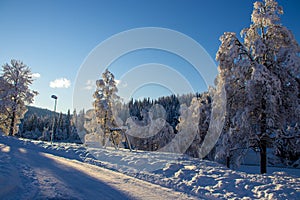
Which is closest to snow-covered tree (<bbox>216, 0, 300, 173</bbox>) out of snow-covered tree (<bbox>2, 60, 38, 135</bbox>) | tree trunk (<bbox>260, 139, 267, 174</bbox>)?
tree trunk (<bbox>260, 139, 267, 174</bbox>)

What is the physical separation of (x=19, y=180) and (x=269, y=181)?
321 inches

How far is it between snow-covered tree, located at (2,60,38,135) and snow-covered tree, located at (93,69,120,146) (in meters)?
10.5

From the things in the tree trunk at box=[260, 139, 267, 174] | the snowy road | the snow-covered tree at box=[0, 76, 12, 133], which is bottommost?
the snowy road

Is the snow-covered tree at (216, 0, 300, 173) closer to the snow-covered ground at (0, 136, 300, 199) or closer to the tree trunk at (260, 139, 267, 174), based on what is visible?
the tree trunk at (260, 139, 267, 174)

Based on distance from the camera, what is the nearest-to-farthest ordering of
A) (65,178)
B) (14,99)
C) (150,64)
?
A: (65,178), (150,64), (14,99)

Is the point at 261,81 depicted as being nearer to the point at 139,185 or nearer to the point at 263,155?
the point at 263,155

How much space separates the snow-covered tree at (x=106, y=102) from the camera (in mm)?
30469

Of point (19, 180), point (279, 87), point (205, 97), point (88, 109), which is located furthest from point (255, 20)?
point (88, 109)

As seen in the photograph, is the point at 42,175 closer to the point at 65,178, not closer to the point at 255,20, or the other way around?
the point at 65,178

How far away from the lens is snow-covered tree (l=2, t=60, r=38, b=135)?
31703mm

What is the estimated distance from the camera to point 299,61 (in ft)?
38.8

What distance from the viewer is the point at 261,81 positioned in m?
11.9

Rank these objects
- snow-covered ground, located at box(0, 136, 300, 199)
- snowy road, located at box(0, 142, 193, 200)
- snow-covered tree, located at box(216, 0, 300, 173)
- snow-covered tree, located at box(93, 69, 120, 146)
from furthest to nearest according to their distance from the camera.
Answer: snow-covered tree, located at box(93, 69, 120, 146), snow-covered tree, located at box(216, 0, 300, 173), snow-covered ground, located at box(0, 136, 300, 199), snowy road, located at box(0, 142, 193, 200)

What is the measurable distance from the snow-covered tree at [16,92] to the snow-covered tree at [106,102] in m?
10.5
